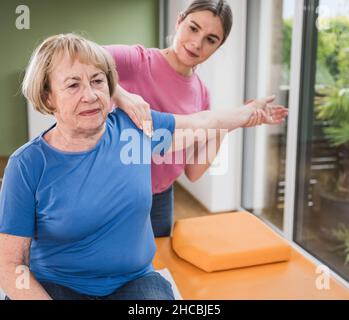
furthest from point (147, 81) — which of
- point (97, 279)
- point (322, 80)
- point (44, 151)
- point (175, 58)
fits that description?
point (322, 80)

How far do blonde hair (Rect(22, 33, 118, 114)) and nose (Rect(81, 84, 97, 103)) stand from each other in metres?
0.05

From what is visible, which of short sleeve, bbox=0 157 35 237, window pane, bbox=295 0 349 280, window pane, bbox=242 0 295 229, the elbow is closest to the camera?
short sleeve, bbox=0 157 35 237

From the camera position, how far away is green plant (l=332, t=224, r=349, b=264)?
2.00m

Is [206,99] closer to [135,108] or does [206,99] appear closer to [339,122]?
[135,108]

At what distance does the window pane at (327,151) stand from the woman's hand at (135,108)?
0.90 m

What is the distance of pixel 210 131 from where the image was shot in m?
1.37

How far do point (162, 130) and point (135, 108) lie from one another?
0.10 meters

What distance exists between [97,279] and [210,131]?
20.9 inches

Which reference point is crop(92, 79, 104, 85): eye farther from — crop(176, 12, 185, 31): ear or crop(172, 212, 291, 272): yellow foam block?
crop(172, 212, 291, 272): yellow foam block

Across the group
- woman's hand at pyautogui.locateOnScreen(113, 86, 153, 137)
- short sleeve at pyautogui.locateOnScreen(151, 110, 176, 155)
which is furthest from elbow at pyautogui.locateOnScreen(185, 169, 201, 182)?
woman's hand at pyautogui.locateOnScreen(113, 86, 153, 137)

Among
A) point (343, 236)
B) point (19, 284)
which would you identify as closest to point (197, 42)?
point (19, 284)

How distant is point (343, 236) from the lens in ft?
6.70
